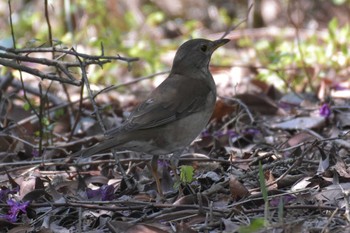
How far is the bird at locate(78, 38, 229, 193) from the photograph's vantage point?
202 inches

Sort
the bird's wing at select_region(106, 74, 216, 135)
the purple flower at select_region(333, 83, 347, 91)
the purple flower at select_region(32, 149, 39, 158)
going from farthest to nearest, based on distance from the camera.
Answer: the purple flower at select_region(333, 83, 347, 91) → the purple flower at select_region(32, 149, 39, 158) → the bird's wing at select_region(106, 74, 216, 135)

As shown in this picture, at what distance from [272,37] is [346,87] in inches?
152

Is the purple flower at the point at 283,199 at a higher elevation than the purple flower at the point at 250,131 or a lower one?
higher

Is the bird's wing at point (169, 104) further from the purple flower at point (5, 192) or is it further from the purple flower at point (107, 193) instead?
the purple flower at point (5, 192)

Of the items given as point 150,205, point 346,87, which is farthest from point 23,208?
point 346,87

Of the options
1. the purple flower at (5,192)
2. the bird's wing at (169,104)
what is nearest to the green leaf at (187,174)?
the bird's wing at (169,104)

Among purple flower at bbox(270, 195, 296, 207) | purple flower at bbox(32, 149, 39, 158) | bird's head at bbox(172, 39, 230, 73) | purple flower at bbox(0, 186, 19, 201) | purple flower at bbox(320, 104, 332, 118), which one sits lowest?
purple flower at bbox(320, 104, 332, 118)

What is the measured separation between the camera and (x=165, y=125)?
5.34 metres

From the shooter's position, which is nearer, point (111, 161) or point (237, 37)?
point (111, 161)

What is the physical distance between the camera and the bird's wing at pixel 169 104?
5.24 meters

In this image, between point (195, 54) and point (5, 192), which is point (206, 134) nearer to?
point (195, 54)

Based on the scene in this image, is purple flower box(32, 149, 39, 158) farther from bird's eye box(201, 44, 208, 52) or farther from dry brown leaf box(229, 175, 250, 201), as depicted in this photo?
dry brown leaf box(229, 175, 250, 201)

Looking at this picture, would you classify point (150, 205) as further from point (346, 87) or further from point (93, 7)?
point (93, 7)

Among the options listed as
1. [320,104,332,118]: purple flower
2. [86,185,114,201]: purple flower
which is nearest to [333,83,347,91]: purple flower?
[320,104,332,118]: purple flower
